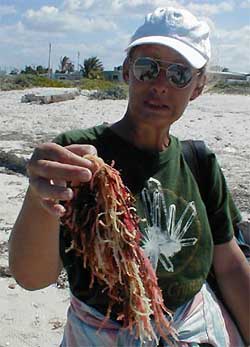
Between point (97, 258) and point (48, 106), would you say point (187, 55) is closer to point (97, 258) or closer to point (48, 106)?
point (97, 258)

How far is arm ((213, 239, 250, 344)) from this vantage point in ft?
7.11

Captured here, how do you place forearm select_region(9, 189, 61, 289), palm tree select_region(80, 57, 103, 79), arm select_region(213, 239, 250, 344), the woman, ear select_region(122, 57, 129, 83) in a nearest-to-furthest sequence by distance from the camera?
forearm select_region(9, 189, 61, 289) < the woman < ear select_region(122, 57, 129, 83) < arm select_region(213, 239, 250, 344) < palm tree select_region(80, 57, 103, 79)

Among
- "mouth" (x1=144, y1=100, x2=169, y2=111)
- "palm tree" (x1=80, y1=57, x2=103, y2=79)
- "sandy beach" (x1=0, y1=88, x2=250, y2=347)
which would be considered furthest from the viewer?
"palm tree" (x1=80, y1=57, x2=103, y2=79)

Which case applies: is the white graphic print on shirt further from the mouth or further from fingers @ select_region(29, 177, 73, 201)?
fingers @ select_region(29, 177, 73, 201)

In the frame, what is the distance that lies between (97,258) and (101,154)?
0.40 metres

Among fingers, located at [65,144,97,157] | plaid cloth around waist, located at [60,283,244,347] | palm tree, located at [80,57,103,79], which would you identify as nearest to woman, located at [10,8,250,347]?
plaid cloth around waist, located at [60,283,244,347]

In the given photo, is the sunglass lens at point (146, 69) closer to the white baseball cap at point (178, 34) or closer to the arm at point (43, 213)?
the white baseball cap at point (178, 34)

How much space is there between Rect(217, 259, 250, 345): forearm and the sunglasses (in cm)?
67

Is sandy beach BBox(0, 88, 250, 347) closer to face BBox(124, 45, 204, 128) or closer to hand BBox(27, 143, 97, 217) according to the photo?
face BBox(124, 45, 204, 128)

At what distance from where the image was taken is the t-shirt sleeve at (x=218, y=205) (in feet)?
6.88

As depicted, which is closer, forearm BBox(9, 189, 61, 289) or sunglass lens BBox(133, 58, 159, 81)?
forearm BBox(9, 189, 61, 289)

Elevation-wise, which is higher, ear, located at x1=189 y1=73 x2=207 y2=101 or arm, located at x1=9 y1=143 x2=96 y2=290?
ear, located at x1=189 y1=73 x2=207 y2=101

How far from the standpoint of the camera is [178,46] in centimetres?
192

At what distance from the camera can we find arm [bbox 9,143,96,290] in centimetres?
150
